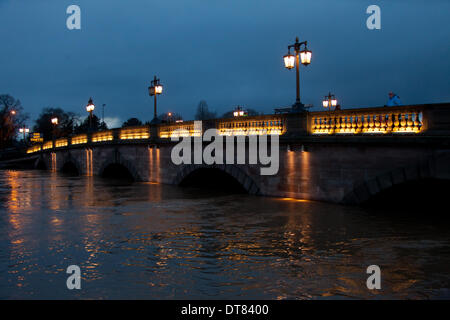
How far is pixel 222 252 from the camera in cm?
926

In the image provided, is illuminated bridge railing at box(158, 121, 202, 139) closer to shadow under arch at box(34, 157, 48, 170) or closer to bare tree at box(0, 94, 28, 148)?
shadow under arch at box(34, 157, 48, 170)

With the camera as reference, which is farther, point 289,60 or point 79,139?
point 79,139

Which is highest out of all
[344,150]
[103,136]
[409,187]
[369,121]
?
[103,136]

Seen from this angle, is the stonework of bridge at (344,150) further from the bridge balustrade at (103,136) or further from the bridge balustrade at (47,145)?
the bridge balustrade at (47,145)

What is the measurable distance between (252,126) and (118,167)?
19.3 meters

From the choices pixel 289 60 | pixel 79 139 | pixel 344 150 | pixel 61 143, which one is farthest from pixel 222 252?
pixel 61 143

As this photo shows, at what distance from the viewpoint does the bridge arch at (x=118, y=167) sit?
27969mm

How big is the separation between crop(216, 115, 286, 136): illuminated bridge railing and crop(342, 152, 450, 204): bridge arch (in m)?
3.98

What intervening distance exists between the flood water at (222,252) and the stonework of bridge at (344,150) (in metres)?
0.98

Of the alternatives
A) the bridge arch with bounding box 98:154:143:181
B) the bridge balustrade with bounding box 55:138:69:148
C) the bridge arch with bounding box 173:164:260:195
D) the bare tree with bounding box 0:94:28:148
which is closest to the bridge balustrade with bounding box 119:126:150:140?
the bridge arch with bounding box 98:154:143:181

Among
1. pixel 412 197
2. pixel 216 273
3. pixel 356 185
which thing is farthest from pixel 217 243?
pixel 412 197

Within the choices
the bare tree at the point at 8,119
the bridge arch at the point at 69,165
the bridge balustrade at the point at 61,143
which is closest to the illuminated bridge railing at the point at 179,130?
the bridge arch at the point at 69,165

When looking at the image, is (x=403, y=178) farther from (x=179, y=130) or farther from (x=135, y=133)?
(x=135, y=133)

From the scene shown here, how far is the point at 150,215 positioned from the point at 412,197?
9.82 metres
